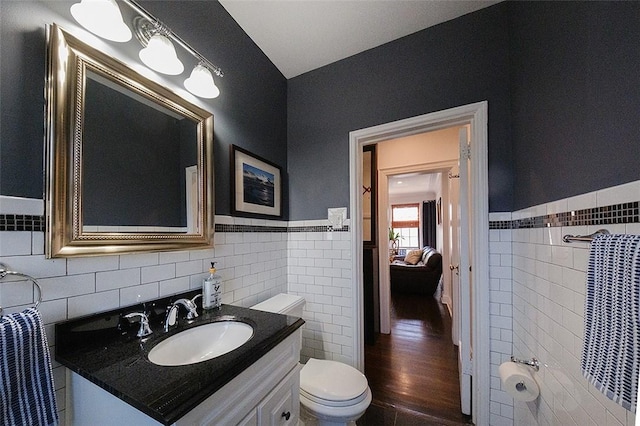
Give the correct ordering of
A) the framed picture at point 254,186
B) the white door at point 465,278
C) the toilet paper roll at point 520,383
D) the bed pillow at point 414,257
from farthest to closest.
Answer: the bed pillow at point 414,257
the white door at point 465,278
the framed picture at point 254,186
the toilet paper roll at point 520,383

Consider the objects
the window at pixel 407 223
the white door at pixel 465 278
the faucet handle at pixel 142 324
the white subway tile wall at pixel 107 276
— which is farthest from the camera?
the window at pixel 407 223

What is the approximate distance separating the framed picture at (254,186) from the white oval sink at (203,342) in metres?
0.69

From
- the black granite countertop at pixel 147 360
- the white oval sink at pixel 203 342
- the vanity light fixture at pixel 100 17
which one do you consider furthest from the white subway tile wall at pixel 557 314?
the vanity light fixture at pixel 100 17

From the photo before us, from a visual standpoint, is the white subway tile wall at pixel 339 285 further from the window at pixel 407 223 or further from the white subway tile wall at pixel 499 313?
the window at pixel 407 223

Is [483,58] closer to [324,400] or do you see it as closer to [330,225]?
[330,225]

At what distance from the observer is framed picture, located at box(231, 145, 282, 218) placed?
154cm

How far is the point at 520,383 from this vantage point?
3.62 feet

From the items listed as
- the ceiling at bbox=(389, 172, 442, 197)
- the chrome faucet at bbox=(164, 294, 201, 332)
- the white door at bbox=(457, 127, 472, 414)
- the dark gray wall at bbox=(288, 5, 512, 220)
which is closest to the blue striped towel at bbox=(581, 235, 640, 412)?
the dark gray wall at bbox=(288, 5, 512, 220)

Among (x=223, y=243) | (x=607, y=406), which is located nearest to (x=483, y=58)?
(x=607, y=406)

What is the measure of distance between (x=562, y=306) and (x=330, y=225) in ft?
4.40

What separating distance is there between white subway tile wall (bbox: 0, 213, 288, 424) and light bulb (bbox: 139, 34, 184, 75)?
2.40 ft

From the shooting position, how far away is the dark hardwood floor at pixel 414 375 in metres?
1.66

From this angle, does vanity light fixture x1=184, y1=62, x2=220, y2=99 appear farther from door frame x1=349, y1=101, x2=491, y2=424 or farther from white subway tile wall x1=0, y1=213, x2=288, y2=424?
door frame x1=349, y1=101, x2=491, y2=424

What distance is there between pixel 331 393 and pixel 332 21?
2319 mm
